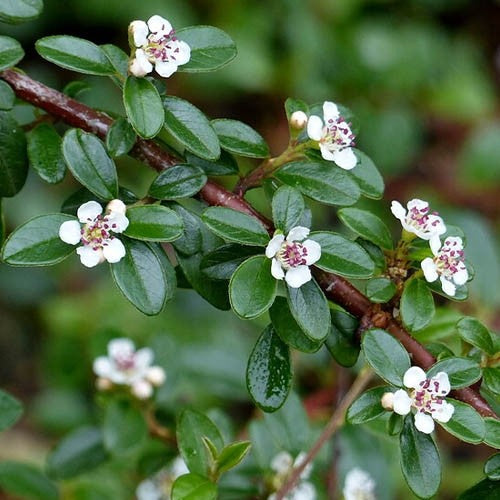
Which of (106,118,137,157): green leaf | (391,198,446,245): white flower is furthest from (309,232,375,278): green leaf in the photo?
(106,118,137,157): green leaf

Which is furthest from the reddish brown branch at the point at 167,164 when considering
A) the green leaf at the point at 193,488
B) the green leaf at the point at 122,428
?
the green leaf at the point at 122,428

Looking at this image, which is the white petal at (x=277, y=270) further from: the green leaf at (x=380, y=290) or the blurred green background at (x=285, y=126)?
the blurred green background at (x=285, y=126)

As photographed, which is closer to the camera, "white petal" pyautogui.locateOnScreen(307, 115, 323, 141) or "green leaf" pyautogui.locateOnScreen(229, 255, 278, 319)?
"green leaf" pyautogui.locateOnScreen(229, 255, 278, 319)

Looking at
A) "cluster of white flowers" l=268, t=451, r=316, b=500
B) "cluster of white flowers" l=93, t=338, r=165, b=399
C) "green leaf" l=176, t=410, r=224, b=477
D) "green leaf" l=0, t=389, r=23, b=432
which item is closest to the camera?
"green leaf" l=176, t=410, r=224, b=477

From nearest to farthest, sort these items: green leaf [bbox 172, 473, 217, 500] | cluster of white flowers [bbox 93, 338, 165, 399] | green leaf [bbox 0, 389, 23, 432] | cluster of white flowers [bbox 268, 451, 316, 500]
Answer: green leaf [bbox 172, 473, 217, 500] < green leaf [bbox 0, 389, 23, 432] < cluster of white flowers [bbox 268, 451, 316, 500] < cluster of white flowers [bbox 93, 338, 165, 399]

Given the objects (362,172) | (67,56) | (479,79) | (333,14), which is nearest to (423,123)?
(479,79)

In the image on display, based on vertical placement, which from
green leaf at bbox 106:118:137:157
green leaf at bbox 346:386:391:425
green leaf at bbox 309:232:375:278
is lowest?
green leaf at bbox 346:386:391:425

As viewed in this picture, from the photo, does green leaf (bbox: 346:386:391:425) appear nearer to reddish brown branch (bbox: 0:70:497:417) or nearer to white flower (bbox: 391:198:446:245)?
reddish brown branch (bbox: 0:70:497:417)
